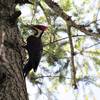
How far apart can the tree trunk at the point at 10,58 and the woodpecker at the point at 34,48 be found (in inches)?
10.2

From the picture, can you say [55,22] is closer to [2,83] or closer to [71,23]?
[71,23]

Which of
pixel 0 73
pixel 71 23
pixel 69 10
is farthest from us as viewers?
pixel 69 10

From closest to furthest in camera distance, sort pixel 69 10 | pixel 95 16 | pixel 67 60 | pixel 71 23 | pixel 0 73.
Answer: pixel 0 73, pixel 71 23, pixel 95 16, pixel 69 10, pixel 67 60

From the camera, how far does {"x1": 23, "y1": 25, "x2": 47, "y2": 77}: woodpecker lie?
2.52 m

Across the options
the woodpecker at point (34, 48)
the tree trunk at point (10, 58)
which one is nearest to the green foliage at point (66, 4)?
the woodpecker at point (34, 48)

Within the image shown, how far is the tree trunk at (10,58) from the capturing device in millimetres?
1827

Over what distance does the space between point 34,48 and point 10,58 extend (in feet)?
1.99

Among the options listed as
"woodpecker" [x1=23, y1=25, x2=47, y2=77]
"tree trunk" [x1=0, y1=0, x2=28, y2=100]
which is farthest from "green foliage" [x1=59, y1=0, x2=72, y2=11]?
"tree trunk" [x1=0, y1=0, x2=28, y2=100]

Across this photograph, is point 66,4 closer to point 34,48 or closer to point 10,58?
point 34,48

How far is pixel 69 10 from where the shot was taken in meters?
2.94

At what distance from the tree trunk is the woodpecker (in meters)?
0.26

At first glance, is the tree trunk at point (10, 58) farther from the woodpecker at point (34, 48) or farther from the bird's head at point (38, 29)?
the bird's head at point (38, 29)

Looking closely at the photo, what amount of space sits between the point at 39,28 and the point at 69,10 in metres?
0.34

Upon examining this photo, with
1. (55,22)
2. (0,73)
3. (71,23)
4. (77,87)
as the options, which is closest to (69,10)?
(55,22)
